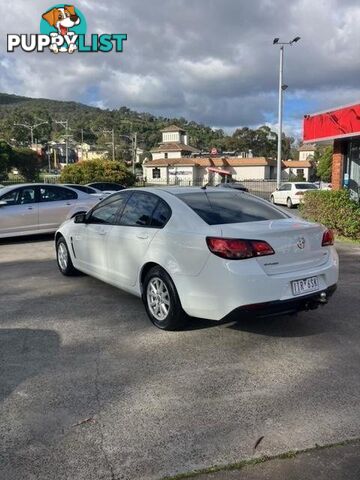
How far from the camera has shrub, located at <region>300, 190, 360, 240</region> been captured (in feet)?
35.9

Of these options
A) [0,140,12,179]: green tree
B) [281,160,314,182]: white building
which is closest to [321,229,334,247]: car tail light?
[0,140,12,179]: green tree

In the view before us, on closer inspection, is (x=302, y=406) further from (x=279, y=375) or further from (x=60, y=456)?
(x=60, y=456)

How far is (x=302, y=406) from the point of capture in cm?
337

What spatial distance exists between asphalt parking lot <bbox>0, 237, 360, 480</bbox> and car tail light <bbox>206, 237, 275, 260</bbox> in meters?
0.94

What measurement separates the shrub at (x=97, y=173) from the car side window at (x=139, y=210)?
2648 cm

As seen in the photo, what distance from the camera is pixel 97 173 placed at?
104 ft

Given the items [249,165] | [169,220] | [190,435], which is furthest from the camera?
[249,165]

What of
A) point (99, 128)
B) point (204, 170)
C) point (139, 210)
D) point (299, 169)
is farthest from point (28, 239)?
point (99, 128)

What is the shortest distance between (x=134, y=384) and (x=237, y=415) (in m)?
0.90

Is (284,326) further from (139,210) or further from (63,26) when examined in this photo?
(63,26)

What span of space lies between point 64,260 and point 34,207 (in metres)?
4.63

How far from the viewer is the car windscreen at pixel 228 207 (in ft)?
15.3

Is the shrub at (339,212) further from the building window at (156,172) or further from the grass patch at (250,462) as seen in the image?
the building window at (156,172)

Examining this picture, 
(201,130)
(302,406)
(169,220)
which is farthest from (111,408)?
(201,130)
